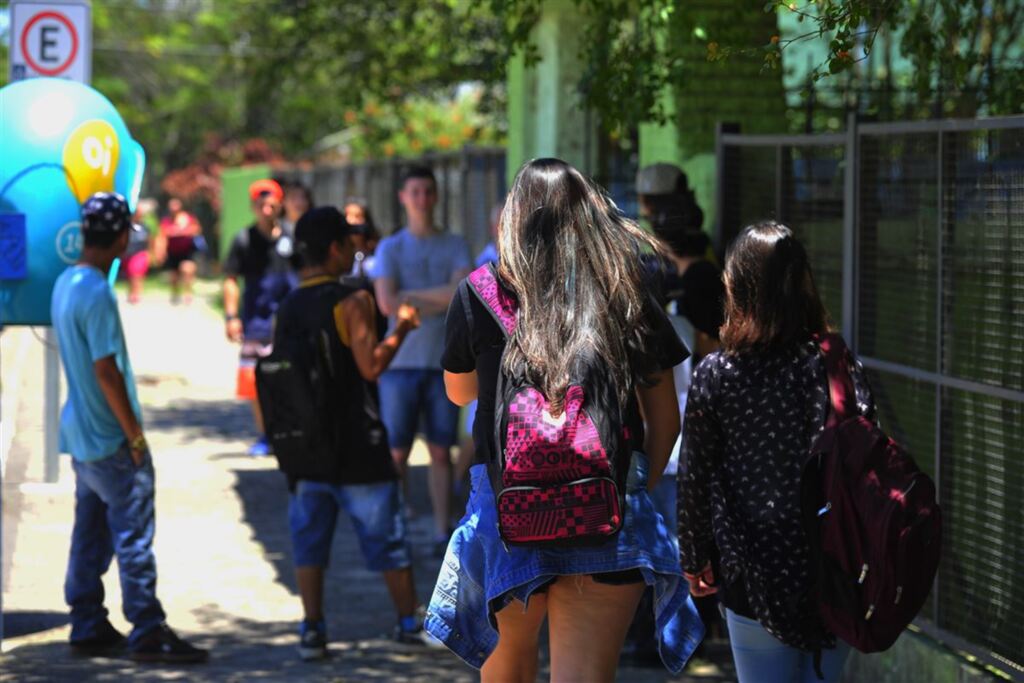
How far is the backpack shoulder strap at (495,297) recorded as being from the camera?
158 inches

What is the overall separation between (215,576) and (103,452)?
199cm

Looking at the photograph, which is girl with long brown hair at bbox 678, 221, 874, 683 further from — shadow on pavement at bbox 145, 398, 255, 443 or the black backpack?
shadow on pavement at bbox 145, 398, 255, 443

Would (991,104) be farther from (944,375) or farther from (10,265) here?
(10,265)

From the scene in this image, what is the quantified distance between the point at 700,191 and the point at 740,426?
4.33m

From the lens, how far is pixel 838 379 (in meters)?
4.34

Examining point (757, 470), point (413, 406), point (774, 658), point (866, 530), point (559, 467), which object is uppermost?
point (559, 467)

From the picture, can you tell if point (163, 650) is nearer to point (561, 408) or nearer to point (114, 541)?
point (114, 541)

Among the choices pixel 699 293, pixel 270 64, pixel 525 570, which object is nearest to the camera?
pixel 525 570

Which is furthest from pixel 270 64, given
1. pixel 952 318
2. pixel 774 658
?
pixel 774 658

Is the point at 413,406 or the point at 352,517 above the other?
the point at 413,406

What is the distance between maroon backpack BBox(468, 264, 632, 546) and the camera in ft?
12.3

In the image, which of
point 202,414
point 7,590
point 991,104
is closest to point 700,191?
point 991,104

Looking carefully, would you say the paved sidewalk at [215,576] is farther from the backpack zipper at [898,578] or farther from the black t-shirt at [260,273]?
the backpack zipper at [898,578]

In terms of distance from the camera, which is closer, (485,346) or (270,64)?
(485,346)
